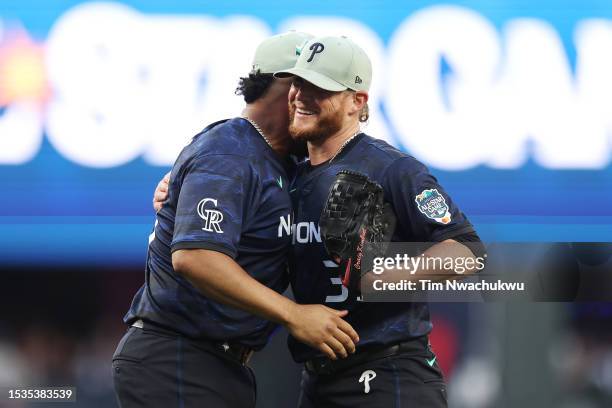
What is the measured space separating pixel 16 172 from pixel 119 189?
41cm

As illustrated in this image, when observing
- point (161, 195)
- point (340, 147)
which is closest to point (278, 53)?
point (340, 147)

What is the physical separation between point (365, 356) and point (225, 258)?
0.52 m

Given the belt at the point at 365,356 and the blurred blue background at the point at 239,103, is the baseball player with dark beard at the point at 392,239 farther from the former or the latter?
the blurred blue background at the point at 239,103

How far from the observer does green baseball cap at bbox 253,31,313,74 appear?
2.75 meters

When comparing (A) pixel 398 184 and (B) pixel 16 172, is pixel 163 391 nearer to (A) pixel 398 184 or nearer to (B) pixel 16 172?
(A) pixel 398 184

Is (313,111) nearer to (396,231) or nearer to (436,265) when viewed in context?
(396,231)

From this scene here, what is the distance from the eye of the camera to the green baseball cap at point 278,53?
275cm

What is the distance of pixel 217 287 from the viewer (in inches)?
89.5

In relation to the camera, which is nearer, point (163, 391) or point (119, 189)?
point (163, 391)

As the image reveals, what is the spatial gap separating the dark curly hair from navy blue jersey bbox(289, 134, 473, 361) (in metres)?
0.30

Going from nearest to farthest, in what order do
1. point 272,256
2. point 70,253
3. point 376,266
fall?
point 376,266
point 272,256
point 70,253

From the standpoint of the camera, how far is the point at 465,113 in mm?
3660

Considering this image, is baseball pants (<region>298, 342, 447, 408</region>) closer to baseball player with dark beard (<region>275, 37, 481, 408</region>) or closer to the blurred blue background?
baseball player with dark beard (<region>275, 37, 481, 408</region>)

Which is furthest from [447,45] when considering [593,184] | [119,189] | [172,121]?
[119,189]
